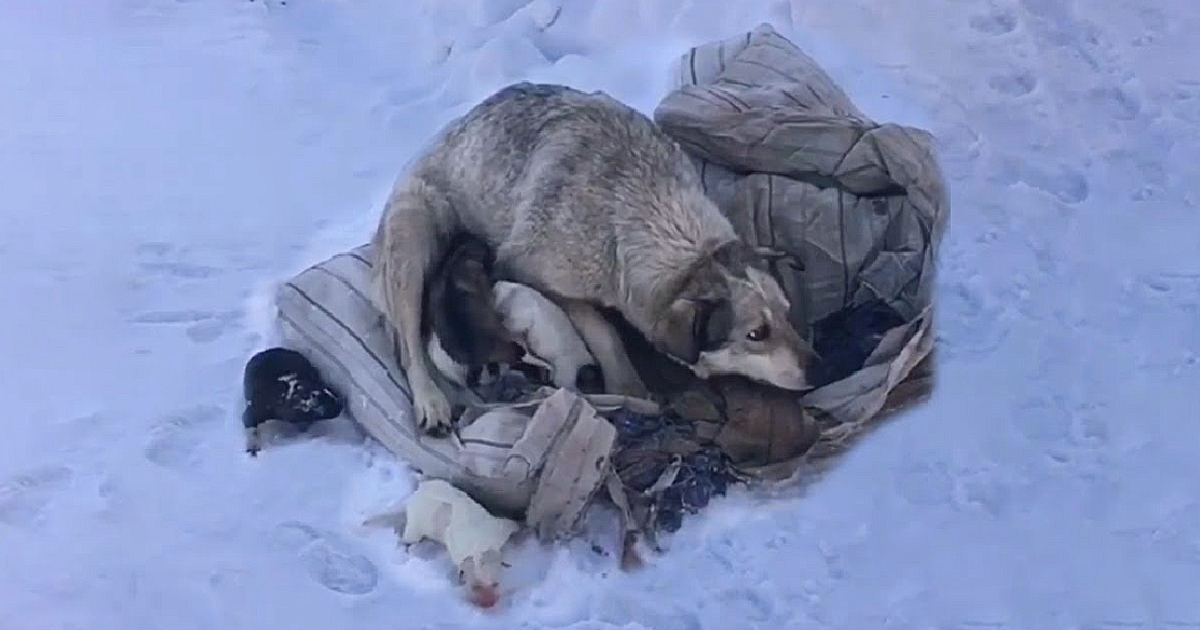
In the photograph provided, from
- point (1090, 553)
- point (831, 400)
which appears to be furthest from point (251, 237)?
point (1090, 553)

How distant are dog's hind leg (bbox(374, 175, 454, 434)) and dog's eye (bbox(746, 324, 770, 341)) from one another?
87 cm

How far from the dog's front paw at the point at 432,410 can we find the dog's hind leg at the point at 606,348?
0.46 metres

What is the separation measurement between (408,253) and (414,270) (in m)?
0.07

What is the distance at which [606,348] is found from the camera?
464cm

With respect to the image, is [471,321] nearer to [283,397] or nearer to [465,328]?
[465,328]

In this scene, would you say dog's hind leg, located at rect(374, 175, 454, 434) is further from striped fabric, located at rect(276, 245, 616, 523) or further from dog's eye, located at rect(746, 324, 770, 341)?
dog's eye, located at rect(746, 324, 770, 341)

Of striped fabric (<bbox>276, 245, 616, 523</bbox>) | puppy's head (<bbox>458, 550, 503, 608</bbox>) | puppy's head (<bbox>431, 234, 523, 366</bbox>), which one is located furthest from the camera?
puppy's head (<bbox>431, 234, 523, 366</bbox>)

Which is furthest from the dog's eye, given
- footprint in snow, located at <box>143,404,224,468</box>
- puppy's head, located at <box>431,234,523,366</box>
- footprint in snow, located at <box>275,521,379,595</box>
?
footprint in snow, located at <box>143,404,224,468</box>

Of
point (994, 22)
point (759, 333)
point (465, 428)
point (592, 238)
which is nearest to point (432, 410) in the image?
point (465, 428)

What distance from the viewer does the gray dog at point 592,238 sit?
4.45m

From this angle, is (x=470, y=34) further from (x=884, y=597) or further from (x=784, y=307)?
(x=884, y=597)

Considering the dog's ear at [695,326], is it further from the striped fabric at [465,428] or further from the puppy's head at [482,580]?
the puppy's head at [482,580]

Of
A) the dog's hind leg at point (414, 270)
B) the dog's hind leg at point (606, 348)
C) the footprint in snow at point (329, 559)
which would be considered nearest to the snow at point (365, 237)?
the footprint in snow at point (329, 559)

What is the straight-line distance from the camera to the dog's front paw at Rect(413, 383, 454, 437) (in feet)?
14.5
